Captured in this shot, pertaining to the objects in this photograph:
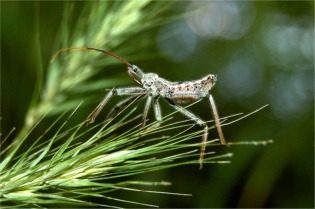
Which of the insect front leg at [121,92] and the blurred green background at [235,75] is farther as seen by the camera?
the blurred green background at [235,75]

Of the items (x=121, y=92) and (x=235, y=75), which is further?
(x=235, y=75)

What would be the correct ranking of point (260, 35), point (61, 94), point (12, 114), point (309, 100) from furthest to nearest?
1. point (260, 35)
2. point (309, 100)
3. point (12, 114)
4. point (61, 94)

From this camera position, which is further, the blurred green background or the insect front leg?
the blurred green background

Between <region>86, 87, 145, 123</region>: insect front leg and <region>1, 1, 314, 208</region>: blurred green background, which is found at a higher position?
<region>1, 1, 314, 208</region>: blurred green background

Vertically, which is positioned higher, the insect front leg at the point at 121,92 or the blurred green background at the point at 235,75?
the blurred green background at the point at 235,75

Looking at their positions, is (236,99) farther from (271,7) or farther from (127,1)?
(127,1)

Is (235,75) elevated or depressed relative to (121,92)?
elevated

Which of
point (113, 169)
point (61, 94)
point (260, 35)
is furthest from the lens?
point (260, 35)

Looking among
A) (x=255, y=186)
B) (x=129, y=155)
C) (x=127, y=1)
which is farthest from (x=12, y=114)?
(x=129, y=155)
